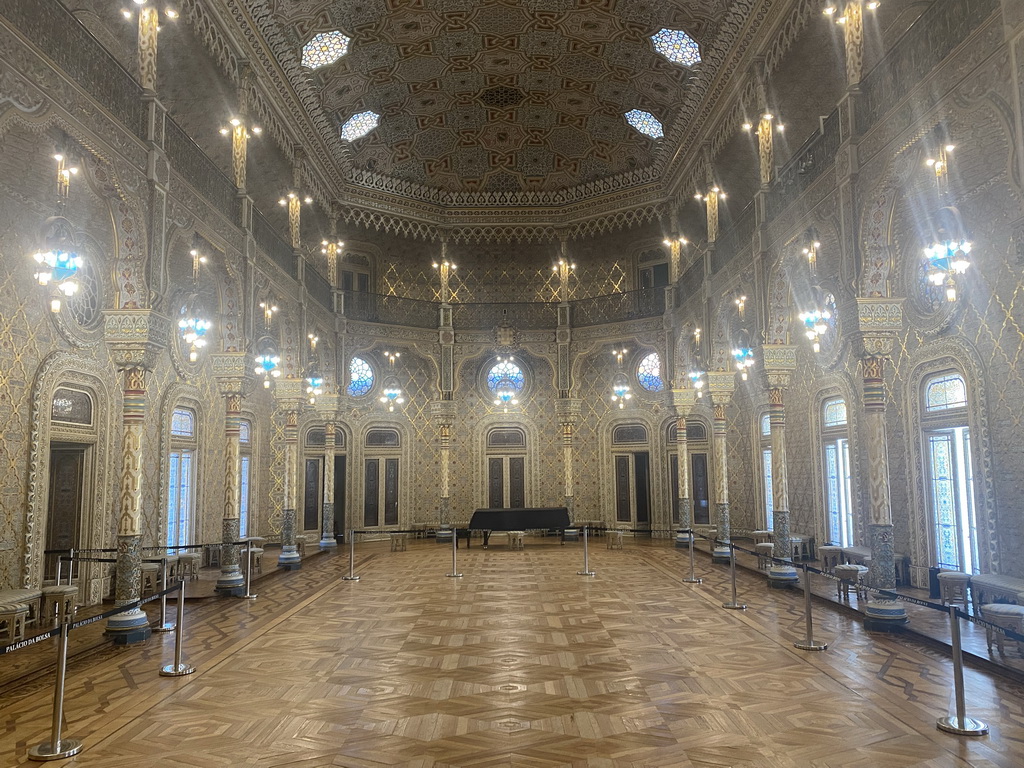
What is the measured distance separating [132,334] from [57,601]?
160 inches

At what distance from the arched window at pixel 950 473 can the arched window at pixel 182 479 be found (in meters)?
14.2

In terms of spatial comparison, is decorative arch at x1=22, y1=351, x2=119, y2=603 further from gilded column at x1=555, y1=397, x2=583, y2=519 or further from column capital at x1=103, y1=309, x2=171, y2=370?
gilded column at x1=555, y1=397, x2=583, y2=519

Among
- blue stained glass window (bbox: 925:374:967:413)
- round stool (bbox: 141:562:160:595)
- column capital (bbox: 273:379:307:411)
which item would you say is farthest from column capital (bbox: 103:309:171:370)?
blue stained glass window (bbox: 925:374:967:413)

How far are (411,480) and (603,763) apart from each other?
1918cm

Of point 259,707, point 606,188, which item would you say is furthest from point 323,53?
point 259,707

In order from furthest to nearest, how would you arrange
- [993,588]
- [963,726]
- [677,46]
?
[677,46] → [993,588] → [963,726]

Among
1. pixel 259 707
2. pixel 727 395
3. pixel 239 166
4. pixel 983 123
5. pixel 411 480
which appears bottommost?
pixel 259 707

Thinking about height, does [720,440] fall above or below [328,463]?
above

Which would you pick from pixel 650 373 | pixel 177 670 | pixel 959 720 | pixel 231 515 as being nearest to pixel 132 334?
pixel 177 670

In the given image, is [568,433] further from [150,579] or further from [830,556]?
[150,579]

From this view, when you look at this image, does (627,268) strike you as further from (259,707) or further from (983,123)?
(259,707)

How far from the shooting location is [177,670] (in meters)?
7.58

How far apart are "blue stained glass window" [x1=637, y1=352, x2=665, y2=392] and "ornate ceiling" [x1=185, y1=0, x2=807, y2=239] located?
4.67m

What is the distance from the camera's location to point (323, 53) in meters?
17.5
